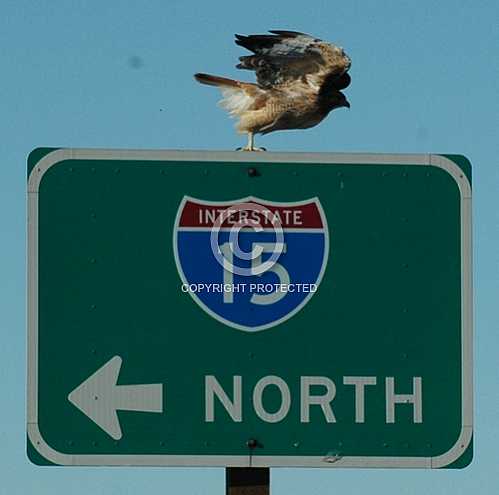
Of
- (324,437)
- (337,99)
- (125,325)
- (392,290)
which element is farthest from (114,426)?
(337,99)

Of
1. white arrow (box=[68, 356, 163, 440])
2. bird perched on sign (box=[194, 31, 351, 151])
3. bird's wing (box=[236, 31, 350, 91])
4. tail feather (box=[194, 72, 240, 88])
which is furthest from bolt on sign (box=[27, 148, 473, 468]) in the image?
tail feather (box=[194, 72, 240, 88])

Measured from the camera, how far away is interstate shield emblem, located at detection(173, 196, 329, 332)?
5.07 meters

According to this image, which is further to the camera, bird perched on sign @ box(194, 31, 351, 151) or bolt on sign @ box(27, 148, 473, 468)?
bird perched on sign @ box(194, 31, 351, 151)

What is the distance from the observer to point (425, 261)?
522cm

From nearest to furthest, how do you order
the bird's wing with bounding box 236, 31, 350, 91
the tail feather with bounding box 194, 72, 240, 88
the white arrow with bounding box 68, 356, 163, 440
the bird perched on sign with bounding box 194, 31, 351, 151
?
the white arrow with bounding box 68, 356, 163, 440, the bird perched on sign with bounding box 194, 31, 351, 151, the bird's wing with bounding box 236, 31, 350, 91, the tail feather with bounding box 194, 72, 240, 88

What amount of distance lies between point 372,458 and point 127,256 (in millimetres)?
1064

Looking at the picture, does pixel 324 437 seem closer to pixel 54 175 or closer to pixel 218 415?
pixel 218 415

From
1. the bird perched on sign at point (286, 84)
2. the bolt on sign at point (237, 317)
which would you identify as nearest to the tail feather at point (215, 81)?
the bird perched on sign at point (286, 84)

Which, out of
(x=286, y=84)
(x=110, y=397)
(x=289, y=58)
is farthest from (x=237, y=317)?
(x=289, y=58)

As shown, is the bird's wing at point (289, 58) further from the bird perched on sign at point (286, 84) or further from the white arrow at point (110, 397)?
the white arrow at point (110, 397)

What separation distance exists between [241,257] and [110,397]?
64 cm

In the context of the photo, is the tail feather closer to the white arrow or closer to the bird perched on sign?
the bird perched on sign

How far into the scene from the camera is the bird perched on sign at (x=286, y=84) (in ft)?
20.1

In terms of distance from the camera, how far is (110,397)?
501 cm
